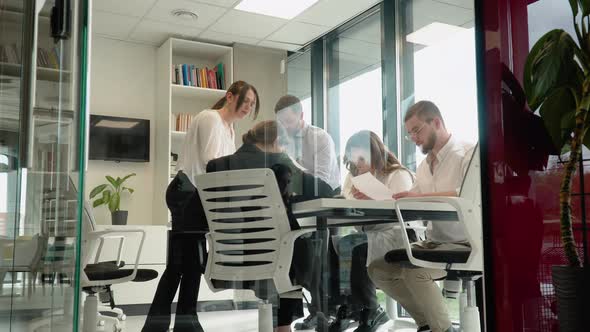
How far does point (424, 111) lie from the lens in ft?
10.3

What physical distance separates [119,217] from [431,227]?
1.48 meters

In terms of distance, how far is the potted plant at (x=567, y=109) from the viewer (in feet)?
6.56

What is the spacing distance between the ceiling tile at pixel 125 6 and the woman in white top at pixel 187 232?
1.73 ft

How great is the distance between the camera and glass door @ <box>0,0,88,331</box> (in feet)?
5.53

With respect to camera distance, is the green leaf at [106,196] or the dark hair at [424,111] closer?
the green leaf at [106,196]

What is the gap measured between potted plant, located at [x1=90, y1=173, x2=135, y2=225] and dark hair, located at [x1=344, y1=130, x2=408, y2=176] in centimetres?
116

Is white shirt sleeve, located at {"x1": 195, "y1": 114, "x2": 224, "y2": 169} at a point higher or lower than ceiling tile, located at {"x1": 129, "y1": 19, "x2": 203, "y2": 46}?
lower

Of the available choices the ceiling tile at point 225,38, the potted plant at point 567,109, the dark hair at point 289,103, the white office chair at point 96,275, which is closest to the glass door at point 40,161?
the white office chair at point 96,275

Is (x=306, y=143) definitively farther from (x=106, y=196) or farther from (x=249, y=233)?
(x=106, y=196)

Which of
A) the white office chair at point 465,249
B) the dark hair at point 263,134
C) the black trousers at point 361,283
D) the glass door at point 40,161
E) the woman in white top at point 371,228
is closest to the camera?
the glass door at point 40,161

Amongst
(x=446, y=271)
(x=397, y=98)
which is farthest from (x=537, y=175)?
(x=397, y=98)

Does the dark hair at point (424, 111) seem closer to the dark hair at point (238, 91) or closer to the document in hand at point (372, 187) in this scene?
the document in hand at point (372, 187)

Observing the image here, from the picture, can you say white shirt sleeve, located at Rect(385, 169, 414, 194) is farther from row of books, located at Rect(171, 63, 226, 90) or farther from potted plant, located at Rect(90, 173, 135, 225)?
potted plant, located at Rect(90, 173, 135, 225)

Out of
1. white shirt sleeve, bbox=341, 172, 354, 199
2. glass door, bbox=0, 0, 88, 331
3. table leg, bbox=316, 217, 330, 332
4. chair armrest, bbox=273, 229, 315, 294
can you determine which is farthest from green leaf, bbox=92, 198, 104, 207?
white shirt sleeve, bbox=341, 172, 354, 199
